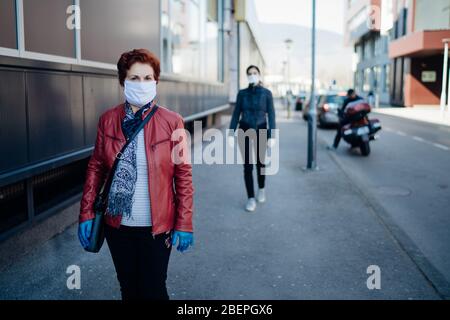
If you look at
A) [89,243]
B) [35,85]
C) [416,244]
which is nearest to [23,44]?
[35,85]

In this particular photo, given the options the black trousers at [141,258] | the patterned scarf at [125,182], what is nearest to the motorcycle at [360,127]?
the black trousers at [141,258]

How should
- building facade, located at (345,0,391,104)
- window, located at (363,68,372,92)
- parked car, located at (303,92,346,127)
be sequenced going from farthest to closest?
1. window, located at (363,68,372,92)
2. building facade, located at (345,0,391,104)
3. parked car, located at (303,92,346,127)

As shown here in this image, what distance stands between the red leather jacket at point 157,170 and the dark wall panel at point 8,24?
1981mm

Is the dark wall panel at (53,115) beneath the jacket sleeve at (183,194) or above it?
above

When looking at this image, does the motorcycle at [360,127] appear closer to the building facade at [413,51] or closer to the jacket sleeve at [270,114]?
the jacket sleeve at [270,114]

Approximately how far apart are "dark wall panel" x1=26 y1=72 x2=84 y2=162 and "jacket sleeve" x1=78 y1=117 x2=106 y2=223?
2.01m

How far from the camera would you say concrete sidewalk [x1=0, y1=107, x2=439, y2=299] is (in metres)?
4.17

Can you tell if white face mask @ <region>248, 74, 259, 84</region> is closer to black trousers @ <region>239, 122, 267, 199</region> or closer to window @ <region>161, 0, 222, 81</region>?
black trousers @ <region>239, 122, 267, 199</region>

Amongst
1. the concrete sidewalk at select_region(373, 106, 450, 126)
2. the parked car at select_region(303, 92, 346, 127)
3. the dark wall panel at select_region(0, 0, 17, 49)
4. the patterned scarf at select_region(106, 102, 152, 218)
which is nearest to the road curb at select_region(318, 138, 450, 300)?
the patterned scarf at select_region(106, 102, 152, 218)

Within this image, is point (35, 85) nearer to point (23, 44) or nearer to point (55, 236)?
point (23, 44)

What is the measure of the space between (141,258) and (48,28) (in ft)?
10.6

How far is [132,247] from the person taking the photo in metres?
2.95

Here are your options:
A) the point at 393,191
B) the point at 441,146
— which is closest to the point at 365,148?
the point at 441,146

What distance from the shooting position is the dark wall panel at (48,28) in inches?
190
